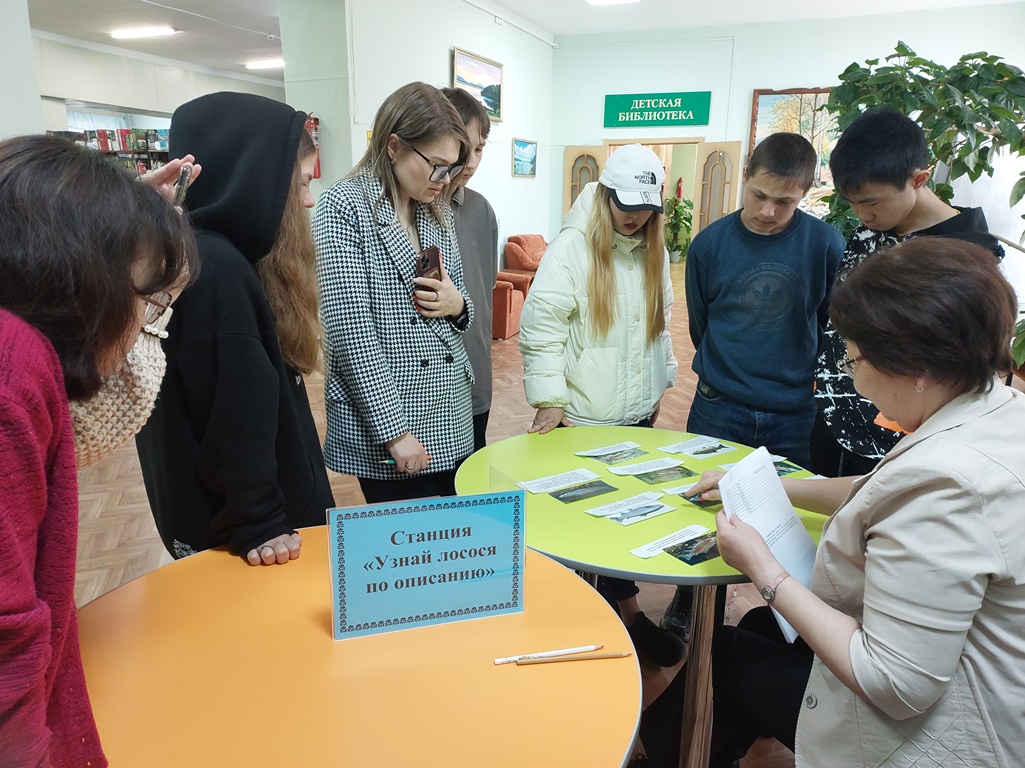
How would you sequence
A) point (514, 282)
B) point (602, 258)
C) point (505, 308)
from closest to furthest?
point (602, 258)
point (505, 308)
point (514, 282)

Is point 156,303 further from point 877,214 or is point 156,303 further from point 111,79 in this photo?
point 111,79

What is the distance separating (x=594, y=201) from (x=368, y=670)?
1.53 m

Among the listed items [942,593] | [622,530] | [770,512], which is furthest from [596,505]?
[942,593]

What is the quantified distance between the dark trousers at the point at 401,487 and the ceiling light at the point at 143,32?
9232mm

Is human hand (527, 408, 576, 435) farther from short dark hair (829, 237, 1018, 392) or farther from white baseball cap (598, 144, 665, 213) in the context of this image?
short dark hair (829, 237, 1018, 392)

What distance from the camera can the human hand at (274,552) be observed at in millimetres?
1221

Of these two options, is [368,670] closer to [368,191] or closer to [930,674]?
[930,674]

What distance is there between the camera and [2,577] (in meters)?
0.53

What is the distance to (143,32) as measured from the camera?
348 inches

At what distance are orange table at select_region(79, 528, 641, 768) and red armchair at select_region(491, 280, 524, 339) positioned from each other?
6.02 metres

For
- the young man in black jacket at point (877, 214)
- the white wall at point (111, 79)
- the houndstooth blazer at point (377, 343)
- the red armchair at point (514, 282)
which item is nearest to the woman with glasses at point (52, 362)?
the houndstooth blazer at point (377, 343)

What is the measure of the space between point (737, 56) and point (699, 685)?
30.4ft

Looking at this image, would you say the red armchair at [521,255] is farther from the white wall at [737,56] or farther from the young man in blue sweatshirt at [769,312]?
the young man in blue sweatshirt at [769,312]

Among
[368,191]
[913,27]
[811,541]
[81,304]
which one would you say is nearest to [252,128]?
[368,191]
